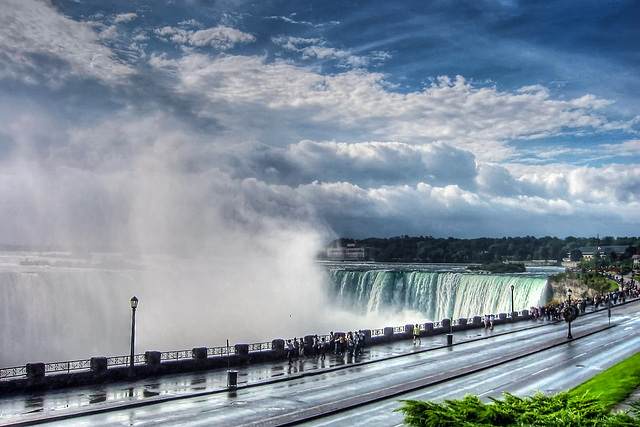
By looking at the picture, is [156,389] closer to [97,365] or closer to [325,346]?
[97,365]

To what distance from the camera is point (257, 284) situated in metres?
99.4

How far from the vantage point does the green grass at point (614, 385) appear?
61.9 ft

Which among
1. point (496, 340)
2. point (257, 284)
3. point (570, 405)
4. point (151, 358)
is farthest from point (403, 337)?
point (257, 284)

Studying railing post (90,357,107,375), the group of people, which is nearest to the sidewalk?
the group of people

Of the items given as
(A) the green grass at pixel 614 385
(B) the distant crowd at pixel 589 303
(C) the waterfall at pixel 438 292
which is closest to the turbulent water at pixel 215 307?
(C) the waterfall at pixel 438 292

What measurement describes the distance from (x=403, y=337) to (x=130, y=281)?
62.4m

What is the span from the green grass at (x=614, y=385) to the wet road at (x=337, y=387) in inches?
58.9

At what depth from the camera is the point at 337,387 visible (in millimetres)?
24797

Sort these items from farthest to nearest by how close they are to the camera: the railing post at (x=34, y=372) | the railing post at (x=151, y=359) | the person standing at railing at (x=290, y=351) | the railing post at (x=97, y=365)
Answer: the person standing at railing at (x=290, y=351) → the railing post at (x=151, y=359) → the railing post at (x=97, y=365) → the railing post at (x=34, y=372)

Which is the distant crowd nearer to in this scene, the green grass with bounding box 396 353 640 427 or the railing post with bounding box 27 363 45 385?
the green grass with bounding box 396 353 640 427

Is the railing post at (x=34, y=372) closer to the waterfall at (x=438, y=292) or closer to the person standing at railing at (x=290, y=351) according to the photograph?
the person standing at railing at (x=290, y=351)

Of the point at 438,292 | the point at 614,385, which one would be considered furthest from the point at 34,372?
the point at 438,292

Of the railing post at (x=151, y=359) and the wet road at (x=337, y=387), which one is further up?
the railing post at (x=151, y=359)

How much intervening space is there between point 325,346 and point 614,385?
675 inches
